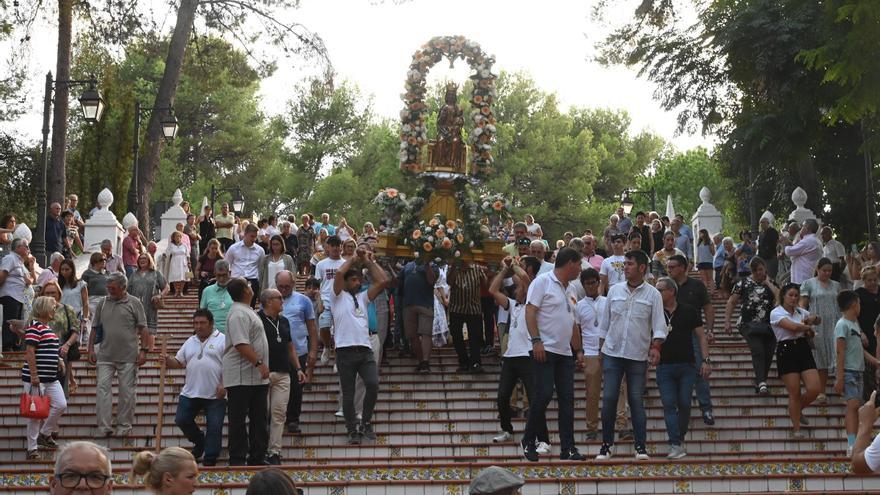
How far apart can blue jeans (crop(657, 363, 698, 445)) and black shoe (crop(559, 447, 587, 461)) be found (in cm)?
105

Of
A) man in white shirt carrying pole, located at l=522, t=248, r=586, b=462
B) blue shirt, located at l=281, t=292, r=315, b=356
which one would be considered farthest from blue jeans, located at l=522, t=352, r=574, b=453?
blue shirt, located at l=281, t=292, r=315, b=356

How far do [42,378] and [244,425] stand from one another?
8.44 ft

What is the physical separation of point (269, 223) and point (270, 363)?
55.1 feet

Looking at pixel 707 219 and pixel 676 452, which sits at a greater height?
pixel 707 219

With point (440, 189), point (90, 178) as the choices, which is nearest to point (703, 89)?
point (440, 189)

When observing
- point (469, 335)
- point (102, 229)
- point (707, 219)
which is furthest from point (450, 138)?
point (707, 219)

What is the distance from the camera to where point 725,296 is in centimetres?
2353

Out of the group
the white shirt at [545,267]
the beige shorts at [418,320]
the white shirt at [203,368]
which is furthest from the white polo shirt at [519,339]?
the white shirt at [545,267]

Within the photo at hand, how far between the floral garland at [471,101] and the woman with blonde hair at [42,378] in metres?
8.76

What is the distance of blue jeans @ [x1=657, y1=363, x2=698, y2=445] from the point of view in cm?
1306

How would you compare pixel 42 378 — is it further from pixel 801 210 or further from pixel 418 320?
pixel 801 210

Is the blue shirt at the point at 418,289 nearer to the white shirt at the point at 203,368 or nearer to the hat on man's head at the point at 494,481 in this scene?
the white shirt at the point at 203,368

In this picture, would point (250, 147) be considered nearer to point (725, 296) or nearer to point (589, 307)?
point (725, 296)

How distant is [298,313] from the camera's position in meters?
15.0
